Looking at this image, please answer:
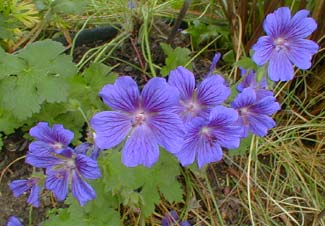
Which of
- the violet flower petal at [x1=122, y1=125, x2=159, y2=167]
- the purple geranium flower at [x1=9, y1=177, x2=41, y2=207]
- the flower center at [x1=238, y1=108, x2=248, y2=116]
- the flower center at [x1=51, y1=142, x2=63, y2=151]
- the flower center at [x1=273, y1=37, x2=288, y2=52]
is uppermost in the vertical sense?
the flower center at [x1=273, y1=37, x2=288, y2=52]

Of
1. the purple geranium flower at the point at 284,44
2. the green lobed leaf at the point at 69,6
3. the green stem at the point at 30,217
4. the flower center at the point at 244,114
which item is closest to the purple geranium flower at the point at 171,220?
the green stem at the point at 30,217

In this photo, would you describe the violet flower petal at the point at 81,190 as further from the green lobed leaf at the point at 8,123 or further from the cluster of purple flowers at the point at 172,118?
the green lobed leaf at the point at 8,123

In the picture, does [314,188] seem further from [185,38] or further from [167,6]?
[167,6]

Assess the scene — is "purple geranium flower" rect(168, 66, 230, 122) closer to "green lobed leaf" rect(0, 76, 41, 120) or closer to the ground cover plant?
the ground cover plant

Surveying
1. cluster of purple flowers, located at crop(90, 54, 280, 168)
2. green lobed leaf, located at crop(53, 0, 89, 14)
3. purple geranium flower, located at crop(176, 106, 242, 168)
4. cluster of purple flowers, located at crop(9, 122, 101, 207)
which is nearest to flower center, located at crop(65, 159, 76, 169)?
cluster of purple flowers, located at crop(9, 122, 101, 207)

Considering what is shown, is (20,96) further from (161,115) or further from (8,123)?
(161,115)

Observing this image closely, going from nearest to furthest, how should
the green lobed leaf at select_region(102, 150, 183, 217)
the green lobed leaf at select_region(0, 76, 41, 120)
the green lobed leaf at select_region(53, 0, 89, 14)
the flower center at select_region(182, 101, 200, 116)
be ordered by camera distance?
the flower center at select_region(182, 101, 200, 116) → the green lobed leaf at select_region(102, 150, 183, 217) → the green lobed leaf at select_region(0, 76, 41, 120) → the green lobed leaf at select_region(53, 0, 89, 14)

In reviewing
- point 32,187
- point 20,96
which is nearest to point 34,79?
point 20,96

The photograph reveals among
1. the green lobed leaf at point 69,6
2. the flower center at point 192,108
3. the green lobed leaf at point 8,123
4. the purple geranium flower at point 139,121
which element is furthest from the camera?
the green lobed leaf at point 69,6
